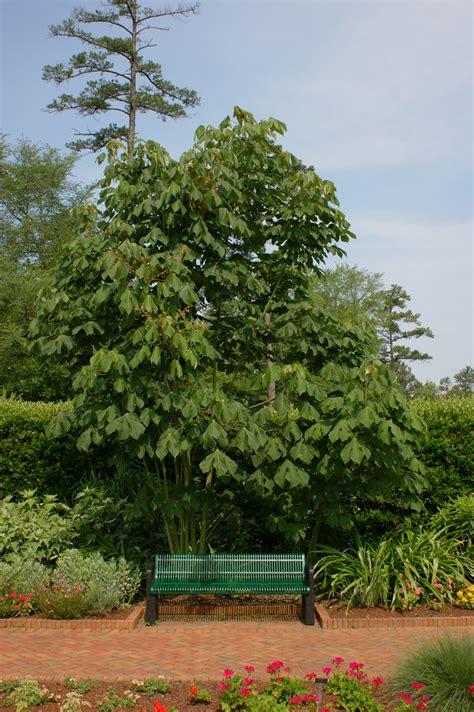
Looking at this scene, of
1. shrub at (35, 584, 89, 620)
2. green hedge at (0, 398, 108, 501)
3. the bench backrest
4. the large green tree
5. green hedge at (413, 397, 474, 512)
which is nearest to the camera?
the large green tree

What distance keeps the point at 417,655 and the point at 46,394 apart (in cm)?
1595

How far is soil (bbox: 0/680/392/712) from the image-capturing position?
429 centimetres

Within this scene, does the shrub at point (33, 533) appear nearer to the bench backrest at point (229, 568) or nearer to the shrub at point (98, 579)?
the shrub at point (98, 579)

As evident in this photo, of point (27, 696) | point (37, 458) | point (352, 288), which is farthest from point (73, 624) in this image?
point (352, 288)

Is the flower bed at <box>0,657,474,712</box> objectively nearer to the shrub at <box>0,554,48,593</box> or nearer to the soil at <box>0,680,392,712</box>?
the soil at <box>0,680,392,712</box>

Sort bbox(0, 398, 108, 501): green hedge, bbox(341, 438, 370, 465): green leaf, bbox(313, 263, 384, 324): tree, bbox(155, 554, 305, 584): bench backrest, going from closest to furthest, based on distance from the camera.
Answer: bbox(341, 438, 370, 465): green leaf
bbox(155, 554, 305, 584): bench backrest
bbox(0, 398, 108, 501): green hedge
bbox(313, 263, 384, 324): tree

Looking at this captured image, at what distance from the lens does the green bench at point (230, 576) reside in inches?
257


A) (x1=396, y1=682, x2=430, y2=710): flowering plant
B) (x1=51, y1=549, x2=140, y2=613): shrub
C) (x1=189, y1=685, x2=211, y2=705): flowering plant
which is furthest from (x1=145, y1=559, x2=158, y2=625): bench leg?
(x1=396, y1=682, x2=430, y2=710): flowering plant

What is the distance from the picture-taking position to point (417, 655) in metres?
4.49

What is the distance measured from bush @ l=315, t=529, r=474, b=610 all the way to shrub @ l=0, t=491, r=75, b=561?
115 inches

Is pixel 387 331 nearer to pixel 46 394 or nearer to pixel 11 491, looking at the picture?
pixel 46 394

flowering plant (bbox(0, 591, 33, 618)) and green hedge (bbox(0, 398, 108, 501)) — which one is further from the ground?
green hedge (bbox(0, 398, 108, 501))

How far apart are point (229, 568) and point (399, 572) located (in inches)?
69.9

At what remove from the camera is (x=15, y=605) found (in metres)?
6.60
